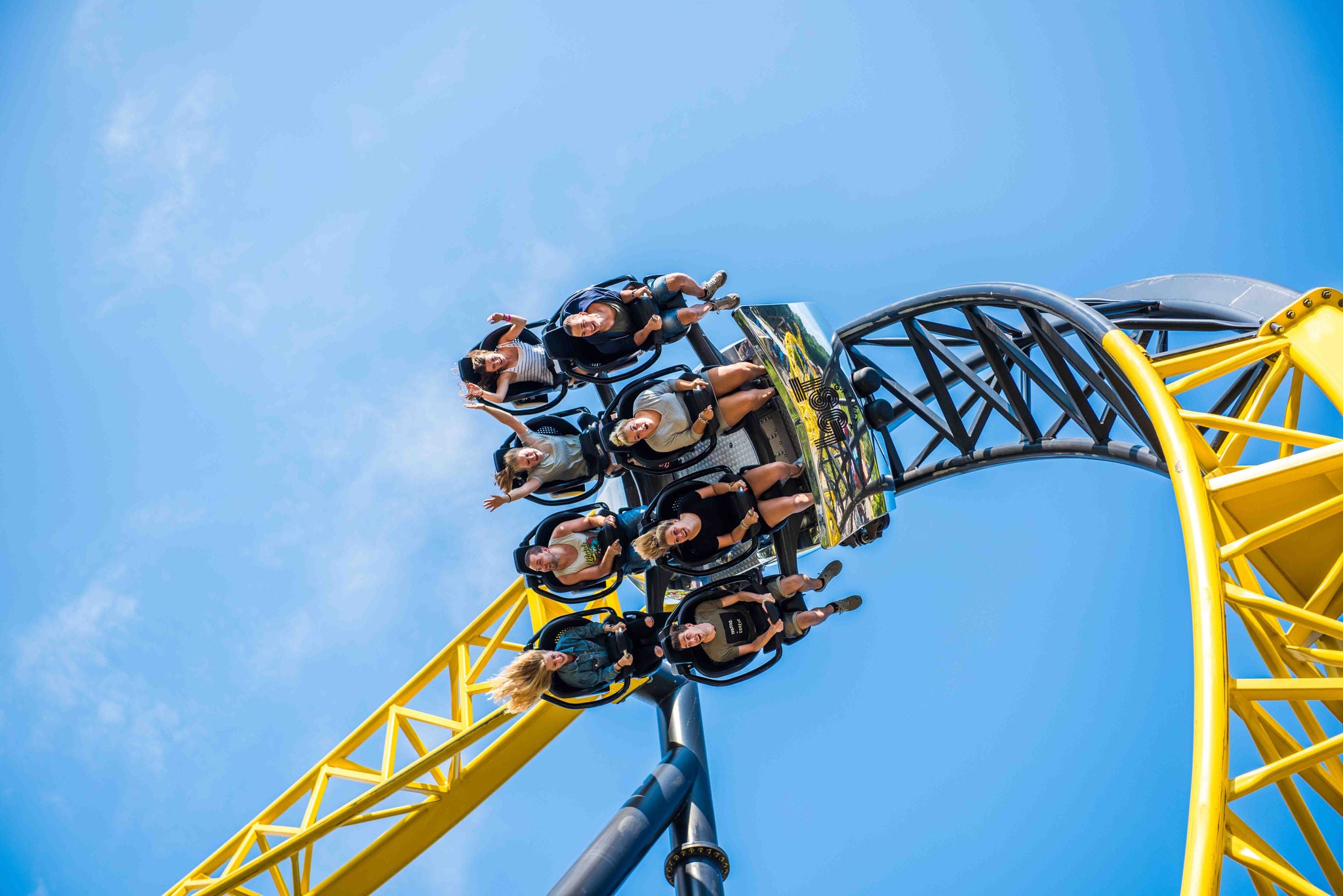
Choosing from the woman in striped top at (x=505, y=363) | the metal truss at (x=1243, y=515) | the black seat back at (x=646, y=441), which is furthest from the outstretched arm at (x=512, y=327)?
the metal truss at (x=1243, y=515)

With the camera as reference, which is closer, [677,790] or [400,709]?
[677,790]

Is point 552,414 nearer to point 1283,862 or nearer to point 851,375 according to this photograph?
point 851,375

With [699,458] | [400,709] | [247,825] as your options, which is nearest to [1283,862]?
[699,458]

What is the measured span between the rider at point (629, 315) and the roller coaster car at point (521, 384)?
1.67 feet

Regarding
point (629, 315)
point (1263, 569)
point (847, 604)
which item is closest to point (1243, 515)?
point (1263, 569)

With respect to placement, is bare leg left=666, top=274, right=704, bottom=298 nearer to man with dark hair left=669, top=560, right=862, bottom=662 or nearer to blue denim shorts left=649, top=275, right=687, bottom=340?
blue denim shorts left=649, top=275, right=687, bottom=340

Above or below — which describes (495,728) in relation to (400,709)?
below

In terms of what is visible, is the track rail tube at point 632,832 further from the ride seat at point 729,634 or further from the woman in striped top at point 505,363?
the woman in striped top at point 505,363

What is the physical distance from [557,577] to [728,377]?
1.85m

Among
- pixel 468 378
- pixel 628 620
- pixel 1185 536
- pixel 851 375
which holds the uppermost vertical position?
pixel 468 378

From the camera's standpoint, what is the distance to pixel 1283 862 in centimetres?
383

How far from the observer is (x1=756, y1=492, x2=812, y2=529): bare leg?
678cm

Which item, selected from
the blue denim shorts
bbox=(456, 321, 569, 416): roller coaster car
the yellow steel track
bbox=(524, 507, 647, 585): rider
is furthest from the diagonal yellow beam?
bbox=(456, 321, 569, 416): roller coaster car

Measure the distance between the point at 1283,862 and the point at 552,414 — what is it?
516cm
